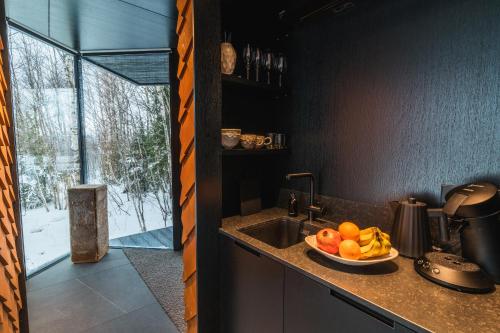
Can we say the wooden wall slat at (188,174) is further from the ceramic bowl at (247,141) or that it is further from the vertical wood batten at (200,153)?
the ceramic bowl at (247,141)

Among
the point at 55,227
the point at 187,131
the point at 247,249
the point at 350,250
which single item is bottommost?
the point at 55,227

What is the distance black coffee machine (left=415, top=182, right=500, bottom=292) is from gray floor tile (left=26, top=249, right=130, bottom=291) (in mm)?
3065

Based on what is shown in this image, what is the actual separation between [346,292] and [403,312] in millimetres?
173

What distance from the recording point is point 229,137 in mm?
1532

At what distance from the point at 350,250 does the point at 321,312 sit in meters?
0.26

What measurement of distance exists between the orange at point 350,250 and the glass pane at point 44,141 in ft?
9.56

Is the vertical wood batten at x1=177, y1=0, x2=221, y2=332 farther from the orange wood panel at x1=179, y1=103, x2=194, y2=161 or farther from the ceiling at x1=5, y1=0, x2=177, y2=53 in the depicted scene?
the ceiling at x1=5, y1=0, x2=177, y2=53

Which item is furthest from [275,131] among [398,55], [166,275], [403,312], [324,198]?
[166,275]

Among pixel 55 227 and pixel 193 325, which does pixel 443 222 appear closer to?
pixel 193 325

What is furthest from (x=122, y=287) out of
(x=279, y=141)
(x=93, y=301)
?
(x=279, y=141)

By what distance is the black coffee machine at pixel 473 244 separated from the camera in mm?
867

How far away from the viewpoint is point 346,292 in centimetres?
88

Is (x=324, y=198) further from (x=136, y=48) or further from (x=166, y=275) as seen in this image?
(x=136, y=48)

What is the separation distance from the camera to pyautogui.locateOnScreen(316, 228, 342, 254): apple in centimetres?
110
